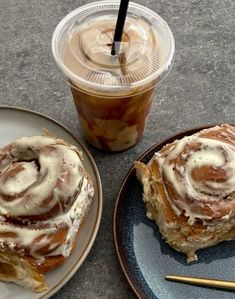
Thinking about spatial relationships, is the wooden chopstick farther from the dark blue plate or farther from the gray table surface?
the gray table surface

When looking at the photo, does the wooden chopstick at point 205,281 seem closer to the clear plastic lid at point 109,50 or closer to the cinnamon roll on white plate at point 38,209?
the cinnamon roll on white plate at point 38,209

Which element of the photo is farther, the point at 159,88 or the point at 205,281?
the point at 159,88

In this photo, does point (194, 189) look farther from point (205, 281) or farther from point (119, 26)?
point (119, 26)

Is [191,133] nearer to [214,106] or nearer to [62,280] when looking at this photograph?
[214,106]

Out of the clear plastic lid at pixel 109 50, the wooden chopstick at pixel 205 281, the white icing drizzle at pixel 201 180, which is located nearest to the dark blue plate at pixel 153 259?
the wooden chopstick at pixel 205 281

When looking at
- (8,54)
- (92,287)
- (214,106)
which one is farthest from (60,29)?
(92,287)

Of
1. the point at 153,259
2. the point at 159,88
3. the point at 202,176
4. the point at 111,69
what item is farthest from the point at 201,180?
the point at 159,88
